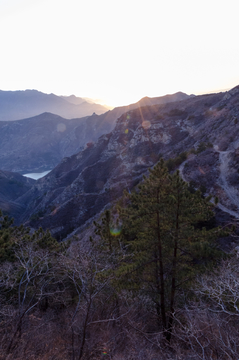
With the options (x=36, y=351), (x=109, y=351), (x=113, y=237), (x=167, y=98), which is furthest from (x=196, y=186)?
(x=167, y=98)

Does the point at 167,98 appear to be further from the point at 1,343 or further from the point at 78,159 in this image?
the point at 1,343

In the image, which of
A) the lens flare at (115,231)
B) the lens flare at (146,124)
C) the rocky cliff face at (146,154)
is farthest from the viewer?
the lens flare at (146,124)

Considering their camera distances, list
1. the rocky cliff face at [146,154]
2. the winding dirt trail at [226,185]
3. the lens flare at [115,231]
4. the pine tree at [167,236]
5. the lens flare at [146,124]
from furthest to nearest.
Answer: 1. the lens flare at [146,124]
2. the rocky cliff face at [146,154]
3. the winding dirt trail at [226,185]
4. the lens flare at [115,231]
5. the pine tree at [167,236]

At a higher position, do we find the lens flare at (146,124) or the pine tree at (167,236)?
the lens flare at (146,124)

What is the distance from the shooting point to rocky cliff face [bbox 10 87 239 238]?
32344 mm

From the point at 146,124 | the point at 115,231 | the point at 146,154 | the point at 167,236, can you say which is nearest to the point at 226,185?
the point at 115,231

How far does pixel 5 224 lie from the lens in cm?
1653

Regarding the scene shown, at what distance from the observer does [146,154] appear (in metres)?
64.4

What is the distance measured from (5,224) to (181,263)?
14.5 m

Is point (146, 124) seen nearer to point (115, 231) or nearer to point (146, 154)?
point (146, 154)

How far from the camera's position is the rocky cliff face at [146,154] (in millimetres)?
32344

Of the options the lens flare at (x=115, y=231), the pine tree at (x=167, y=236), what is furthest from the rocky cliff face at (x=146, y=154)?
the pine tree at (x=167, y=236)

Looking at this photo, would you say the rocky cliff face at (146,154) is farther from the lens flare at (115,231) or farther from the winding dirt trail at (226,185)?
the lens flare at (115,231)

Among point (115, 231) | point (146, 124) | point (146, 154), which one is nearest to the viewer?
point (115, 231)
